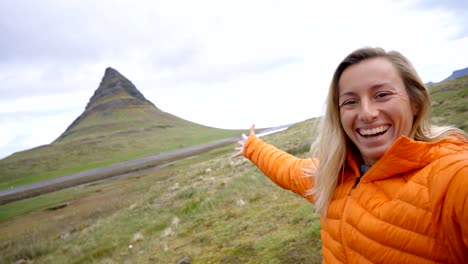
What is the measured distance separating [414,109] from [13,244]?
22.1 metres

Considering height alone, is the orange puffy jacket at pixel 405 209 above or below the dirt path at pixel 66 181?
above

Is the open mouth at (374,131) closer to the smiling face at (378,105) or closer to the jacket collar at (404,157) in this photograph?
the smiling face at (378,105)

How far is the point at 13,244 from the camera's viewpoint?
16797 mm

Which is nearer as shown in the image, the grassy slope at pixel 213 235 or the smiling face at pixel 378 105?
the smiling face at pixel 378 105

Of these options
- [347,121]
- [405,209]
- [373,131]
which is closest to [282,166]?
[347,121]

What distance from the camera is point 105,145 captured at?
102250mm

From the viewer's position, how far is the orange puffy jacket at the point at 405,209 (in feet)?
4.49

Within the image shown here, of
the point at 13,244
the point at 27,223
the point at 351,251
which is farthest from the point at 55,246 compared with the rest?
the point at 351,251

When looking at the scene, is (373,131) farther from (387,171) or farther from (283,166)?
(283,166)

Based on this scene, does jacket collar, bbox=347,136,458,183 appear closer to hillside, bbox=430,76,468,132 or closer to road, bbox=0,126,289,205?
hillside, bbox=430,76,468,132

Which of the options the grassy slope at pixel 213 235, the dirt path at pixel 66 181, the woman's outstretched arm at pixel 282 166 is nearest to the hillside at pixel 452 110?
the grassy slope at pixel 213 235

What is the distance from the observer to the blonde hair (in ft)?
6.27

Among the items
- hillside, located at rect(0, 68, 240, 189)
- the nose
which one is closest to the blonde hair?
the nose

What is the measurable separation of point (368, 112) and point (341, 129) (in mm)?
415
